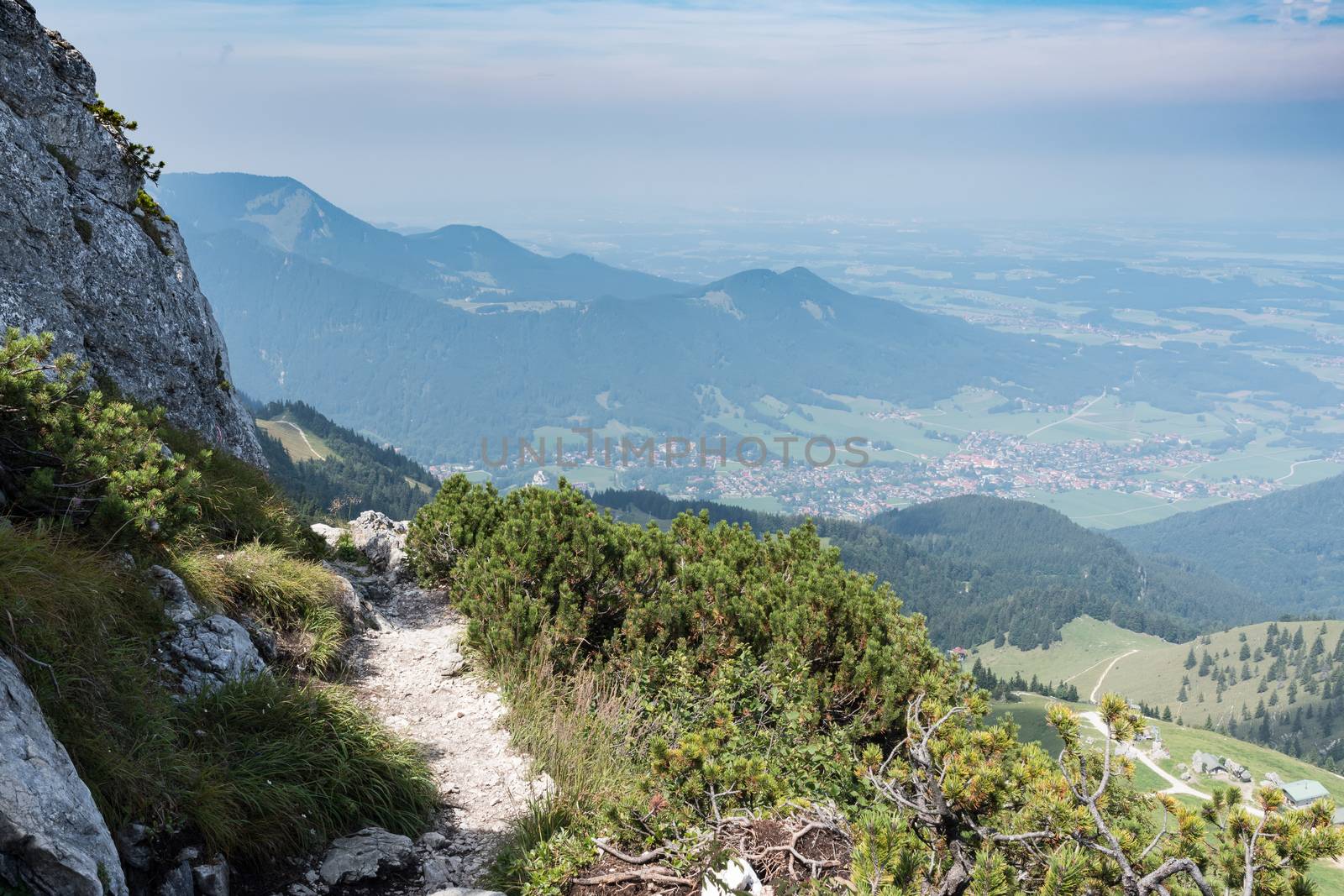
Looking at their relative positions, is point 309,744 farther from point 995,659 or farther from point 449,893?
point 995,659

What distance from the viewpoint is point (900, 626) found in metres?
9.95

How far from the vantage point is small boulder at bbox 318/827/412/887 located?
5.61 m

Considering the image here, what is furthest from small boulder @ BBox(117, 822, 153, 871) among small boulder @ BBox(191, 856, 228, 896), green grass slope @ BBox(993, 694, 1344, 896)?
green grass slope @ BBox(993, 694, 1344, 896)

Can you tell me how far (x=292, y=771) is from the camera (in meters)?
6.10

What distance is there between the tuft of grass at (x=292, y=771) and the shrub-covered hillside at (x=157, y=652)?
0.01 meters

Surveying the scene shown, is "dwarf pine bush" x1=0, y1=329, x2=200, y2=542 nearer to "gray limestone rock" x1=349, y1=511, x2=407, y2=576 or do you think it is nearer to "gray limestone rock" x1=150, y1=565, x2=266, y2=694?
"gray limestone rock" x1=150, y1=565, x2=266, y2=694

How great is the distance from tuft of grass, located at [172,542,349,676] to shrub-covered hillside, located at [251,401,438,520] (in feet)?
298

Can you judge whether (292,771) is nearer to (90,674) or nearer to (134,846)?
(134,846)

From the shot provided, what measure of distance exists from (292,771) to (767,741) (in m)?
4.33

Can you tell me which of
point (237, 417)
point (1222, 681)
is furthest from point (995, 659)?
point (237, 417)

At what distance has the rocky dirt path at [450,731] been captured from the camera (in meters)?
6.37

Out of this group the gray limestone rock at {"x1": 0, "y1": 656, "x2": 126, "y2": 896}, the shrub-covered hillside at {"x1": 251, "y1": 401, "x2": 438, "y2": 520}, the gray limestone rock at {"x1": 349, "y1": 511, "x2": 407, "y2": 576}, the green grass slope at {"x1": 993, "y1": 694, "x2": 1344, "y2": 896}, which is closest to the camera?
the gray limestone rock at {"x1": 0, "y1": 656, "x2": 126, "y2": 896}

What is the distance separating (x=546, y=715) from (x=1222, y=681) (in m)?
201

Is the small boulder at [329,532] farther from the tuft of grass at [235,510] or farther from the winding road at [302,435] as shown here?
the winding road at [302,435]
